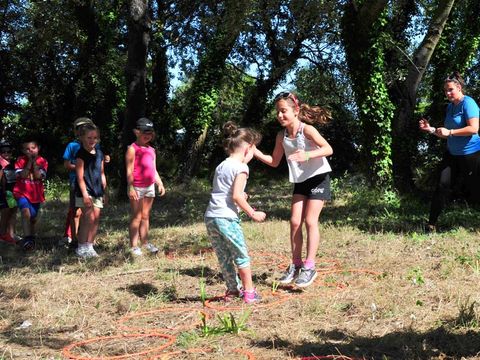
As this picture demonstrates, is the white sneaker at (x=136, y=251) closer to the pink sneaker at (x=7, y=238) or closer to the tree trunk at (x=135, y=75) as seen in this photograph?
the pink sneaker at (x=7, y=238)

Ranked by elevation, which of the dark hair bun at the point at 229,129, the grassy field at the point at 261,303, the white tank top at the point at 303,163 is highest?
the dark hair bun at the point at 229,129

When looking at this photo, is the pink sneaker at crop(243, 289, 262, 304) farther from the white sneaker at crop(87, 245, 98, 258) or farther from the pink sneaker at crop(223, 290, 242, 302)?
the white sneaker at crop(87, 245, 98, 258)

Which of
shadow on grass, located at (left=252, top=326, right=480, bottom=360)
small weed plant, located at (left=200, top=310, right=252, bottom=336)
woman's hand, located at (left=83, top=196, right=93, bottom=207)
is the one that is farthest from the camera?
woman's hand, located at (left=83, top=196, right=93, bottom=207)

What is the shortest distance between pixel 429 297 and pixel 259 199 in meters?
8.92

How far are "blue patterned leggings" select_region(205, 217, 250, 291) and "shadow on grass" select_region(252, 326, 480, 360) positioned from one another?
105cm

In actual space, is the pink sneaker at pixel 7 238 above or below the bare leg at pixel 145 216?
below

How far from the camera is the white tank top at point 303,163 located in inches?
202

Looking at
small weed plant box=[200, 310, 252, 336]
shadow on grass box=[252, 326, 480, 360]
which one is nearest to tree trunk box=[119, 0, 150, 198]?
small weed plant box=[200, 310, 252, 336]

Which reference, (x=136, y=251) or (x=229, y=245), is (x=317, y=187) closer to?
(x=229, y=245)

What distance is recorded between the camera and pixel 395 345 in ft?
11.4

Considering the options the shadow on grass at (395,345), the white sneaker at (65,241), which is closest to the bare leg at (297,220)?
the shadow on grass at (395,345)

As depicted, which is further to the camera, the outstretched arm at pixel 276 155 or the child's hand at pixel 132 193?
the child's hand at pixel 132 193

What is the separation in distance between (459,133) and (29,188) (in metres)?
5.61

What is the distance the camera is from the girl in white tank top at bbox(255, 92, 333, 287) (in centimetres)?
506
